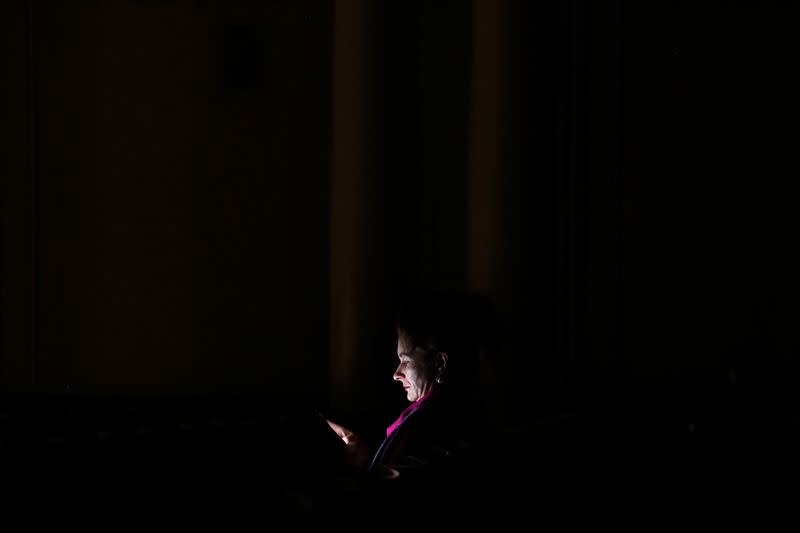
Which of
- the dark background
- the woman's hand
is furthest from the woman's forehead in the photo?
the dark background

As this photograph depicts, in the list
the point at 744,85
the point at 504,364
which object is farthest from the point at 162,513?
the point at 744,85

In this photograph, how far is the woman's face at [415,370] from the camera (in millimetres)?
2377

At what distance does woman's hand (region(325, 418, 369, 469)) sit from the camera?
2.39m

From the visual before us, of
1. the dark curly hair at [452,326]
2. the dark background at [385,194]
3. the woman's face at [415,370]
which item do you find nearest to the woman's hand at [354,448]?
the woman's face at [415,370]

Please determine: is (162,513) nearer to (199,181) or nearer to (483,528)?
(483,528)

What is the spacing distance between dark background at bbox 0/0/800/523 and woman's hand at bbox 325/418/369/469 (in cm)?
198

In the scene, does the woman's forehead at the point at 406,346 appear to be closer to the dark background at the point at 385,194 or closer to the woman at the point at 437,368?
the woman at the point at 437,368

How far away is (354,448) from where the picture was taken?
242 cm

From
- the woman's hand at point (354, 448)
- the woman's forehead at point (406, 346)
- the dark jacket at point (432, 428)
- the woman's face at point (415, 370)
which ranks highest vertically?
the woman's forehead at point (406, 346)

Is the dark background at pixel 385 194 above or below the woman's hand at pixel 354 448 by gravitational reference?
above

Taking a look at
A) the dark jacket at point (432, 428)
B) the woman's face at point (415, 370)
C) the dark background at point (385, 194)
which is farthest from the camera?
the dark background at point (385, 194)

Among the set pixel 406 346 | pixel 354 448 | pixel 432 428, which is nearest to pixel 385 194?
pixel 406 346

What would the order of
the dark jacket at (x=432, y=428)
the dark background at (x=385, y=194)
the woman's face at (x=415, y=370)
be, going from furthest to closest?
1. the dark background at (x=385, y=194)
2. the woman's face at (x=415, y=370)
3. the dark jacket at (x=432, y=428)

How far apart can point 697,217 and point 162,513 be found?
4468 millimetres
